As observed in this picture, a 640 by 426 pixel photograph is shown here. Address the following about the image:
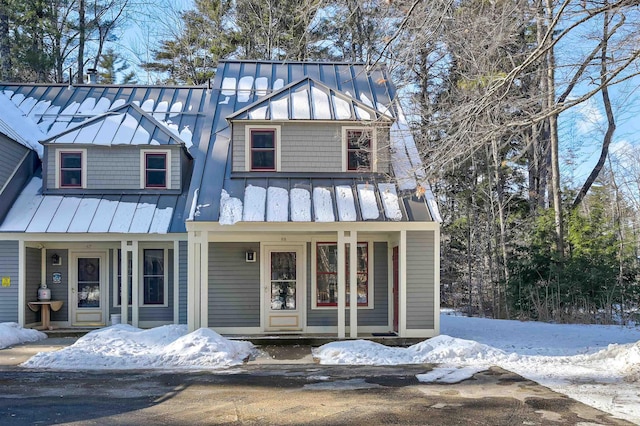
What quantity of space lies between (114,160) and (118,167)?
213 millimetres

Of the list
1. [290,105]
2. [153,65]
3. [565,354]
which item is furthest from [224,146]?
[153,65]

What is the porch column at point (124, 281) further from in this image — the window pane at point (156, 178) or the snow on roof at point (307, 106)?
the snow on roof at point (307, 106)

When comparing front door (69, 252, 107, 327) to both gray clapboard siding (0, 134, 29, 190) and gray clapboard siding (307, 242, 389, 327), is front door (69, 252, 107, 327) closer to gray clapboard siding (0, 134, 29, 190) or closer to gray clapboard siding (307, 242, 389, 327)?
gray clapboard siding (0, 134, 29, 190)

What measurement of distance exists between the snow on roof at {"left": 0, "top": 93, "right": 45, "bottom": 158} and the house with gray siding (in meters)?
0.45

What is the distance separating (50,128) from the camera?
57.7 feet

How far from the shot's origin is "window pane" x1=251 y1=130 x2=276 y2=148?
48.0 feet

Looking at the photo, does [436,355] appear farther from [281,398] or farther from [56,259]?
[56,259]

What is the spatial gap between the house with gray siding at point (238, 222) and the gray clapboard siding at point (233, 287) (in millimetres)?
27

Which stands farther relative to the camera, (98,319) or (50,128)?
(50,128)

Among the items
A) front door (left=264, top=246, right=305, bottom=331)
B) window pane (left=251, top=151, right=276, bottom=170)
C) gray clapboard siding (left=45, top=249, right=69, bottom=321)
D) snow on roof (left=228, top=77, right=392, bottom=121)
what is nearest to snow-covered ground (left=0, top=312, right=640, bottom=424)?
gray clapboard siding (left=45, top=249, right=69, bottom=321)

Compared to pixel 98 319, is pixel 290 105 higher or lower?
higher

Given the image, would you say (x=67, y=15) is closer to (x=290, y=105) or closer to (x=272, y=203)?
(x=290, y=105)

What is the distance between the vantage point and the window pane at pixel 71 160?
52.3ft

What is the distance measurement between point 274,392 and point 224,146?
26.1 feet
